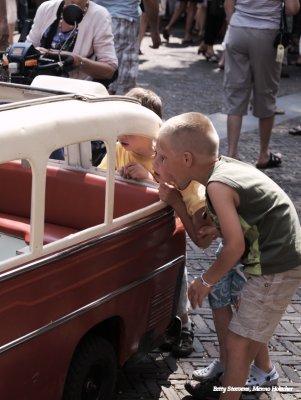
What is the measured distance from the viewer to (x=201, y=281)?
10.8 ft

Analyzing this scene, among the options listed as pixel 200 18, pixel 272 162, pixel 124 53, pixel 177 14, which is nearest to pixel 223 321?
pixel 124 53

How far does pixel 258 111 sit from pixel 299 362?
11.6ft

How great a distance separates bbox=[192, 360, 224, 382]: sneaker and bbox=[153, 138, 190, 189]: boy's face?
3.20ft

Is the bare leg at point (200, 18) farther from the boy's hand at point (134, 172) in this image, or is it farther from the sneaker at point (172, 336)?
the boy's hand at point (134, 172)

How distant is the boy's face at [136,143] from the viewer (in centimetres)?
364

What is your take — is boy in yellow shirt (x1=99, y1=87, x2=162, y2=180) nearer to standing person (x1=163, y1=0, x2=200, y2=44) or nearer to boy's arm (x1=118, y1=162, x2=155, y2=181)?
boy's arm (x1=118, y1=162, x2=155, y2=181)

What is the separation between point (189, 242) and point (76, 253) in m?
2.69

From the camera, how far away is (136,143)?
367 cm

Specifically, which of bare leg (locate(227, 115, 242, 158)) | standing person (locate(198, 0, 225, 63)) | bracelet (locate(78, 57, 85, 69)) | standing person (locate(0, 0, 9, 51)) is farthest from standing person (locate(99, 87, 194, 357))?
standing person (locate(198, 0, 225, 63))

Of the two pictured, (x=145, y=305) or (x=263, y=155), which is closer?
(x=145, y=305)

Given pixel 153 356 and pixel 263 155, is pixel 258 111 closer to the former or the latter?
pixel 263 155

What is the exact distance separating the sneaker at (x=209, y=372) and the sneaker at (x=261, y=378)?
14 centimetres

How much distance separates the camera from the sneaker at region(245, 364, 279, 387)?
386cm

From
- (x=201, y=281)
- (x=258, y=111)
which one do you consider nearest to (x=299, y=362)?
(x=201, y=281)
